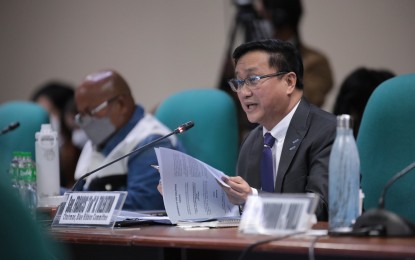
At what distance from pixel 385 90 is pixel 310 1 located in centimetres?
219

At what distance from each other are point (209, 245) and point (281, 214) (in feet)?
0.60

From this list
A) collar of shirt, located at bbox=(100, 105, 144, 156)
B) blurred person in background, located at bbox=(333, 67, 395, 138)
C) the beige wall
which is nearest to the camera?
blurred person in background, located at bbox=(333, 67, 395, 138)

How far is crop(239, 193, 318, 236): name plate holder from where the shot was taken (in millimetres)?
1927

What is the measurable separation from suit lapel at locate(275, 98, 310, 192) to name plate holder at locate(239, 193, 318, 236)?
0.85 meters

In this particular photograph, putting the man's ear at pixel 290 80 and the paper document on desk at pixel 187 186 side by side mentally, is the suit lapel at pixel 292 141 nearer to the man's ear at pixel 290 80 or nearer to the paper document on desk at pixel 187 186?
the man's ear at pixel 290 80

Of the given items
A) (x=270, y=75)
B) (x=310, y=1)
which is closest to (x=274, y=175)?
(x=270, y=75)

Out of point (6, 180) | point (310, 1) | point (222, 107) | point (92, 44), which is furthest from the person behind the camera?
point (92, 44)

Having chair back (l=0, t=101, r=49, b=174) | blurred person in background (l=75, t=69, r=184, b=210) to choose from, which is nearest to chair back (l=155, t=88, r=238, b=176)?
blurred person in background (l=75, t=69, r=184, b=210)

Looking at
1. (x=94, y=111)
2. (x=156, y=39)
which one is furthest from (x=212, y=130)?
(x=156, y=39)

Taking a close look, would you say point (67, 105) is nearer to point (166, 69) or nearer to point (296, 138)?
point (166, 69)

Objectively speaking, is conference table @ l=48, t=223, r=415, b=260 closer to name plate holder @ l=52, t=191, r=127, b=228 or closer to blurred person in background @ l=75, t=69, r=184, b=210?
name plate holder @ l=52, t=191, r=127, b=228

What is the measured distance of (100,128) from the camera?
3.99 m

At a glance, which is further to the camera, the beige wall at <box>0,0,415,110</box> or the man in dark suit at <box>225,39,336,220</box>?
the beige wall at <box>0,0,415,110</box>

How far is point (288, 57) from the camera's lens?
10.1 feet
